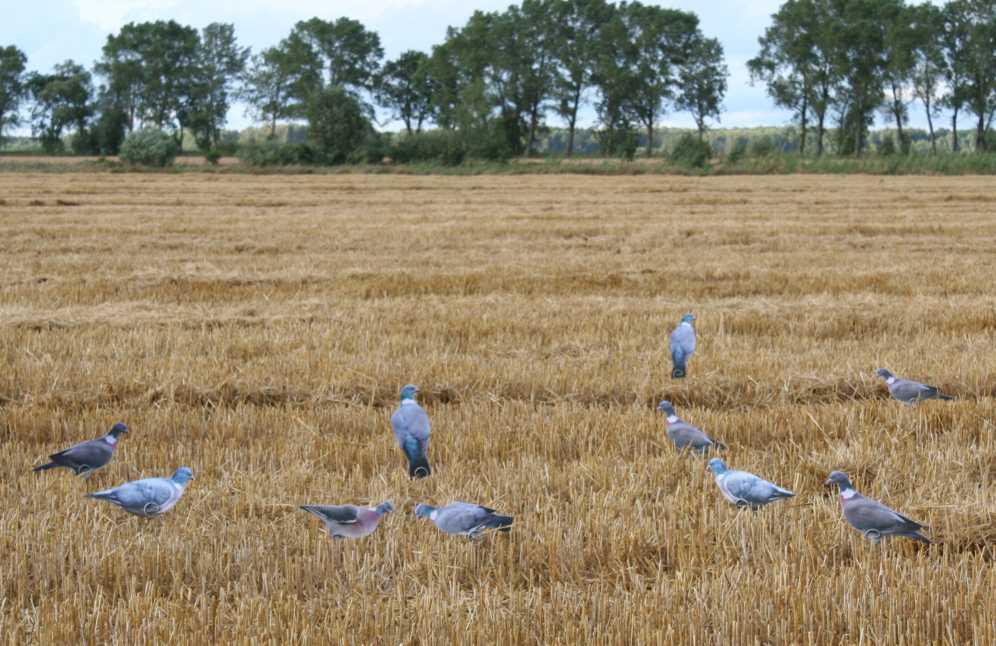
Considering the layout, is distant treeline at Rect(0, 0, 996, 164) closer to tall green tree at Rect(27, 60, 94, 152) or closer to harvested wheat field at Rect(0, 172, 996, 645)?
tall green tree at Rect(27, 60, 94, 152)

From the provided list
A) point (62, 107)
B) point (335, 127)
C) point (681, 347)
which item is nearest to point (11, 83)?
point (62, 107)

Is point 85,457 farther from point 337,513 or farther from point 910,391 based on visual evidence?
point 910,391

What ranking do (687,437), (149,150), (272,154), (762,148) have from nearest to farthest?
1. (687,437)
2. (149,150)
3. (272,154)
4. (762,148)

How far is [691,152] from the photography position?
5428cm

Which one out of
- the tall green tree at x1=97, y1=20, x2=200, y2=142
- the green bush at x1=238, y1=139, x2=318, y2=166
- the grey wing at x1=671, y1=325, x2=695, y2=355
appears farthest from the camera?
the tall green tree at x1=97, y1=20, x2=200, y2=142

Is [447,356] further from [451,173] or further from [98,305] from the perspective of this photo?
[451,173]

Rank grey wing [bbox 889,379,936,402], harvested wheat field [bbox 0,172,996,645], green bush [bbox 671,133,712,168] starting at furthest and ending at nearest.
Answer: green bush [bbox 671,133,712,168] < grey wing [bbox 889,379,936,402] < harvested wheat field [bbox 0,172,996,645]

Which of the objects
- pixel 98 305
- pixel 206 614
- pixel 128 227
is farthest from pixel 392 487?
pixel 128 227

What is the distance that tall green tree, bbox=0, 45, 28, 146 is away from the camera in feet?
281

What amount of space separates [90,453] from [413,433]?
1.60m

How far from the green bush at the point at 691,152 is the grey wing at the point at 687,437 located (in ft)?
160

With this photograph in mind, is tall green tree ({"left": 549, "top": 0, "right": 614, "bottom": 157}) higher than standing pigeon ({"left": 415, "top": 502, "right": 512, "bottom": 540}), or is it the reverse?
tall green tree ({"left": 549, "top": 0, "right": 614, "bottom": 157})

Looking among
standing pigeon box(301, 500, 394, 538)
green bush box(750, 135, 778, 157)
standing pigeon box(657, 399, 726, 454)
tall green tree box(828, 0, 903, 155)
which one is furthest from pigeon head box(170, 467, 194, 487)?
tall green tree box(828, 0, 903, 155)

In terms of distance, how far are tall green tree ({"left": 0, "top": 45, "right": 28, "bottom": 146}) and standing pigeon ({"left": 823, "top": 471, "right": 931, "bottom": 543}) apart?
93.5 meters
